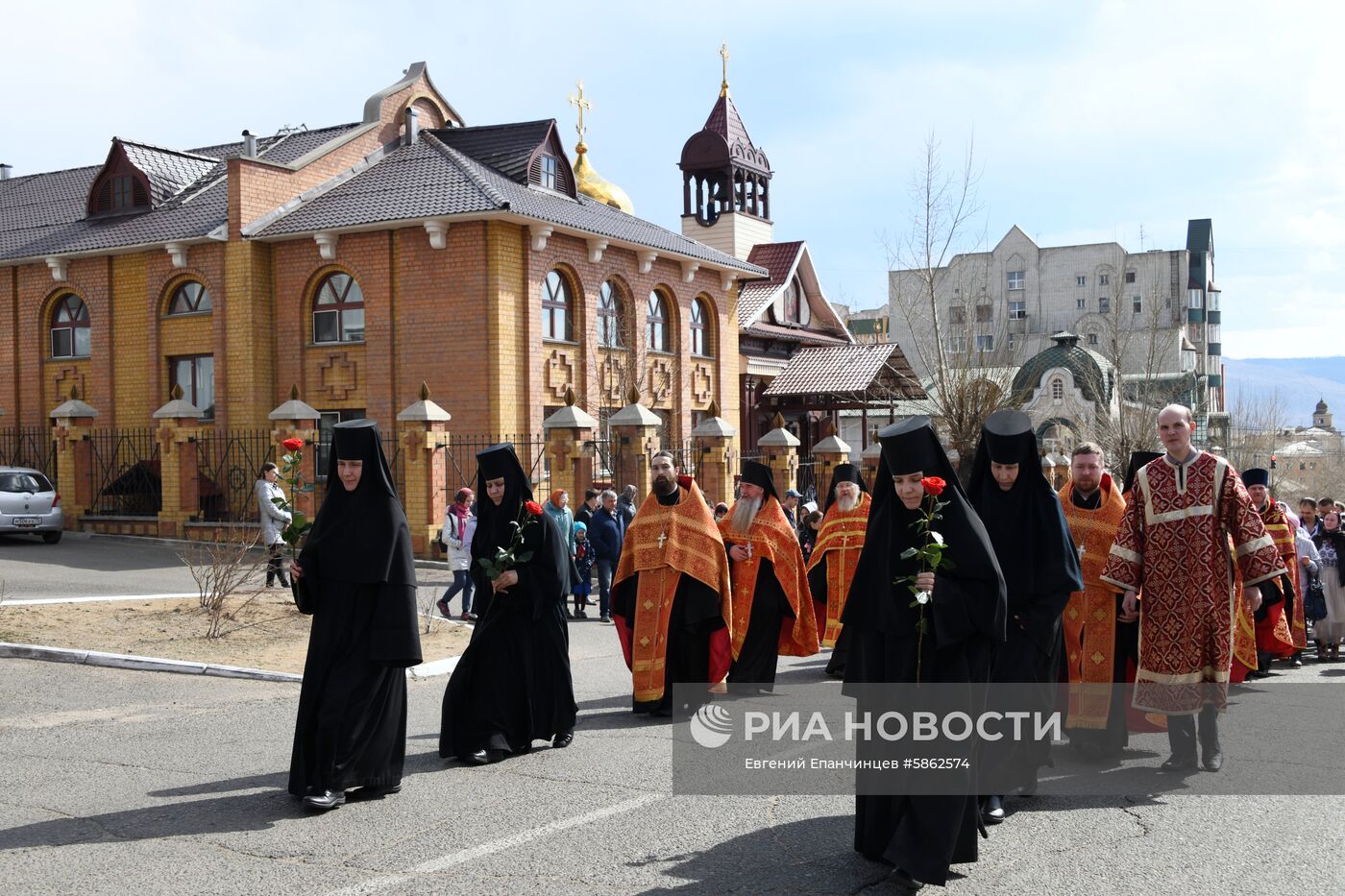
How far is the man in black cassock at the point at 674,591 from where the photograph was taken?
9.52 m

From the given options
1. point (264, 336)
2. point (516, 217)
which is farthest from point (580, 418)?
point (264, 336)

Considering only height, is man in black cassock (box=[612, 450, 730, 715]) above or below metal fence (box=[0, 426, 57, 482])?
below

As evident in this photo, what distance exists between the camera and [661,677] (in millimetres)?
9273

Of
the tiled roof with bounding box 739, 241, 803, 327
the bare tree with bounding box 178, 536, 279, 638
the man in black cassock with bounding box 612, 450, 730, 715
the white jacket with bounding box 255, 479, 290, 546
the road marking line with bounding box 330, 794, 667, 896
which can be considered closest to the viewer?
the road marking line with bounding box 330, 794, 667, 896

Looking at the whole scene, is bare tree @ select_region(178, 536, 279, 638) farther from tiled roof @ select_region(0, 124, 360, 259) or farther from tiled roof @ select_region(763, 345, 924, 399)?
tiled roof @ select_region(763, 345, 924, 399)

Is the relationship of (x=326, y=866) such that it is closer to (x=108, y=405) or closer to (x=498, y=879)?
(x=498, y=879)

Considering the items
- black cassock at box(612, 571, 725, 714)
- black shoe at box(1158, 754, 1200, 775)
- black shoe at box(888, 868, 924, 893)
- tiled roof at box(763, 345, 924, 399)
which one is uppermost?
tiled roof at box(763, 345, 924, 399)

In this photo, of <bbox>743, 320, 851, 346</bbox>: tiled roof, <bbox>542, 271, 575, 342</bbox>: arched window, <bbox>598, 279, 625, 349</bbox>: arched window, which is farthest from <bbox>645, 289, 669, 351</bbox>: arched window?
<bbox>743, 320, 851, 346</bbox>: tiled roof

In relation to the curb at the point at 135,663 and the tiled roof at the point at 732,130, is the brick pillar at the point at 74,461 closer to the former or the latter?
the curb at the point at 135,663

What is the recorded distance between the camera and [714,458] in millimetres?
24938

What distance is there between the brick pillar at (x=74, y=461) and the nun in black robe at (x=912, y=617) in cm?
2329

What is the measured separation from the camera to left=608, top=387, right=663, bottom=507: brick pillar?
22.5m

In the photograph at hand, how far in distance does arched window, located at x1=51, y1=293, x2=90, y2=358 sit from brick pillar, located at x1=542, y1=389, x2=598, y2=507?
44.3 ft

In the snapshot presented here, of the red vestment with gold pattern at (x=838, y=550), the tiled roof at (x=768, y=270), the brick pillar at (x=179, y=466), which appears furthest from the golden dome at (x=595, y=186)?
the red vestment with gold pattern at (x=838, y=550)
